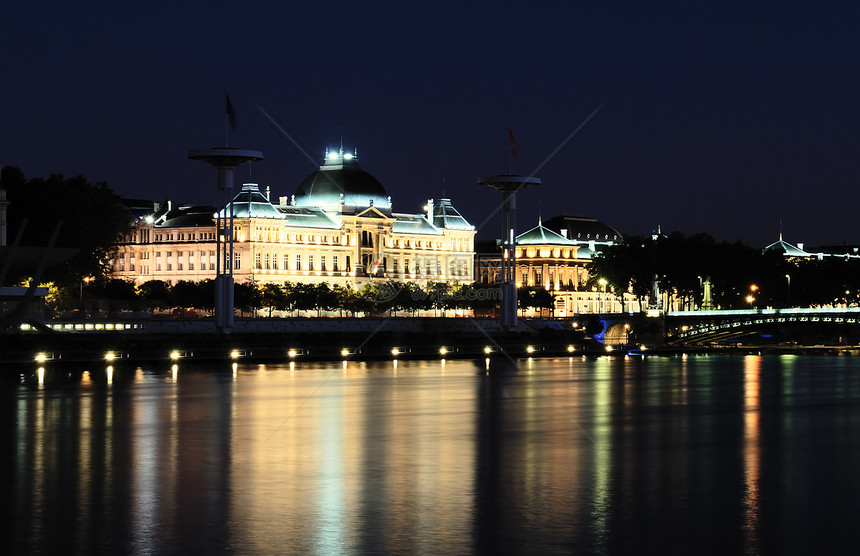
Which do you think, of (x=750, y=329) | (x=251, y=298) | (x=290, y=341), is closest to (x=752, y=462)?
(x=290, y=341)

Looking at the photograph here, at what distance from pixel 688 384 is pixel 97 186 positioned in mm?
64949

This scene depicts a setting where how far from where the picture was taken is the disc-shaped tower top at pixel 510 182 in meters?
144

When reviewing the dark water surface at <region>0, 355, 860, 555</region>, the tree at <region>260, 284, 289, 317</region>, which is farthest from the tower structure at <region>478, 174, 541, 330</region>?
the dark water surface at <region>0, 355, 860, 555</region>

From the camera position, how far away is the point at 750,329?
561 feet

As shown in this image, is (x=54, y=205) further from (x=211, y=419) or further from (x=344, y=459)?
(x=344, y=459)

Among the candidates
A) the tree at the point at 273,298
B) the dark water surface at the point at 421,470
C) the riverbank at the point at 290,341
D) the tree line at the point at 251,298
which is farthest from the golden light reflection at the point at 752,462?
the tree at the point at 273,298

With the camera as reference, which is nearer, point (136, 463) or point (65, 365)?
point (136, 463)

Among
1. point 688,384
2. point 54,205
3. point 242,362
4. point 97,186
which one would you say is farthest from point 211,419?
point 97,186

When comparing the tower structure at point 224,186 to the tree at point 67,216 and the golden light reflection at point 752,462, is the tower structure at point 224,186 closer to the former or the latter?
the tree at point 67,216

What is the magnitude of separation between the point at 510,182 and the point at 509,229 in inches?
263

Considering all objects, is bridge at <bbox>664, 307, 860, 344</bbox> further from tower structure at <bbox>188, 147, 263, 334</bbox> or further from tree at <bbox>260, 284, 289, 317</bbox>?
tower structure at <bbox>188, 147, 263, 334</bbox>

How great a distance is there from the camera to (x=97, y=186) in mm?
133000

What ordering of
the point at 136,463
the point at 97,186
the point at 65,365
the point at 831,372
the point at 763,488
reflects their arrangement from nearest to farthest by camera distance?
the point at 763,488, the point at 136,463, the point at 65,365, the point at 831,372, the point at 97,186

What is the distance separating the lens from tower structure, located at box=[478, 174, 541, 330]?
144250 mm
